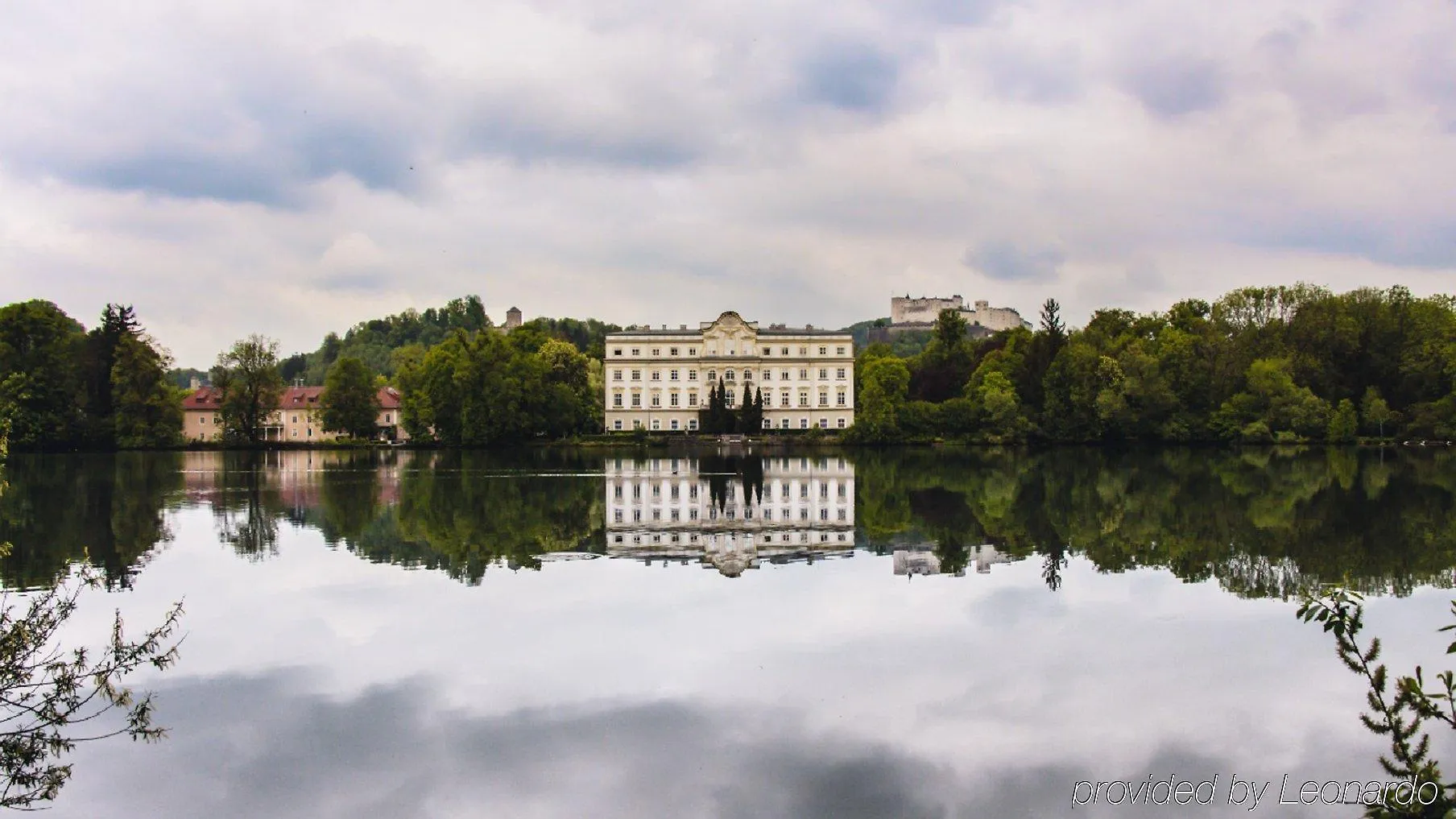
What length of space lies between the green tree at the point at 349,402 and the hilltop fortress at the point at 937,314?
8304cm

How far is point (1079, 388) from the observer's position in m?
67.4

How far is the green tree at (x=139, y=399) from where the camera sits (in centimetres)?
6538

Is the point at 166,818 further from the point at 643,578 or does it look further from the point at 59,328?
the point at 59,328

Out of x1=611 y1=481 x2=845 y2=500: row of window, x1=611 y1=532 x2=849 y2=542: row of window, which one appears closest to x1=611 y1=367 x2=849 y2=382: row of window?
x1=611 y1=481 x2=845 y2=500: row of window

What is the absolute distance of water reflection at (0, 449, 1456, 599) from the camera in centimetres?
1633

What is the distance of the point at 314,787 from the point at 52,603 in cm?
724

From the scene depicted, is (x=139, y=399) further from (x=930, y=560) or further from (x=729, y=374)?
(x=930, y=560)

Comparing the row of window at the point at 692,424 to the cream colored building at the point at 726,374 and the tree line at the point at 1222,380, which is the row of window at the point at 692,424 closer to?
the cream colored building at the point at 726,374

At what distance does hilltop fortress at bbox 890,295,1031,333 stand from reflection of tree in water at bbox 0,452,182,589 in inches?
4504

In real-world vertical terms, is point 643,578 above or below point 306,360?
below

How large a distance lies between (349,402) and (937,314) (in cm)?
8933

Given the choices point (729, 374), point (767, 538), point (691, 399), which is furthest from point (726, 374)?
point (767, 538)

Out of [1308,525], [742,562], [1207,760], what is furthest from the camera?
[1308,525]

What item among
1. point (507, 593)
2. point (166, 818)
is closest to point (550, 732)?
point (166, 818)
